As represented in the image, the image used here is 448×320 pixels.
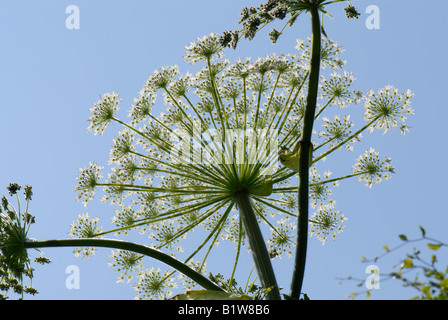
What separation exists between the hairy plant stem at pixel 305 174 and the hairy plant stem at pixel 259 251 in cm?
50

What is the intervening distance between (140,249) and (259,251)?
1677 mm

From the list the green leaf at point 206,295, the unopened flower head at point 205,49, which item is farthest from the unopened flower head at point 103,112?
the green leaf at point 206,295

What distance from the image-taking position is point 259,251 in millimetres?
7828

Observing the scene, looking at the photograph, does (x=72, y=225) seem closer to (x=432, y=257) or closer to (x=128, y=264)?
(x=128, y=264)

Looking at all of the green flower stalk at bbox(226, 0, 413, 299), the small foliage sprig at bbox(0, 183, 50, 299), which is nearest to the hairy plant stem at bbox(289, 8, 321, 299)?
the green flower stalk at bbox(226, 0, 413, 299)

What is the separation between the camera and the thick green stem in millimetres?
6816

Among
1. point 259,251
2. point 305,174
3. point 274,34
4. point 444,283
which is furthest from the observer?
point 274,34

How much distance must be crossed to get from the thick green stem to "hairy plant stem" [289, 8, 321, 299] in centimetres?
103

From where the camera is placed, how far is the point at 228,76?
10.9 metres

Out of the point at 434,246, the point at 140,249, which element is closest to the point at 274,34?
the point at 140,249

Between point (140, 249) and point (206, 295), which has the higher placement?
point (140, 249)

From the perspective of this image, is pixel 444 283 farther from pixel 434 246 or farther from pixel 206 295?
pixel 206 295
